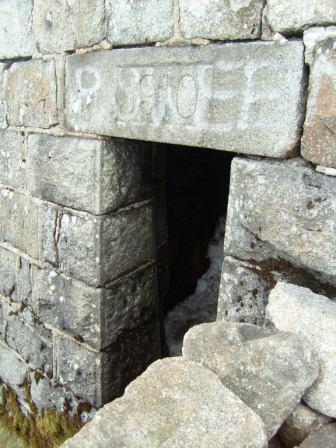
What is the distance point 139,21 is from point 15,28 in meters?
0.90

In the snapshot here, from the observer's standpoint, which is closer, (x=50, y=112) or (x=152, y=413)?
(x=152, y=413)

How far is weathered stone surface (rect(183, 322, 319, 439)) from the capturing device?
1.01m

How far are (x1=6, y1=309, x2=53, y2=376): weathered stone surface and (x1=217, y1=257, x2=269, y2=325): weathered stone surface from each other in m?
1.24

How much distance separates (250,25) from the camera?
4.68 ft

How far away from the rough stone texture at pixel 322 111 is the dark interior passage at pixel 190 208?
2.16 metres

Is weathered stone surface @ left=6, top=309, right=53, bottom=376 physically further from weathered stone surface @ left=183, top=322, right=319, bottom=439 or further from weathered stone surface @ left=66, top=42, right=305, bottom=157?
weathered stone surface @ left=183, top=322, right=319, bottom=439

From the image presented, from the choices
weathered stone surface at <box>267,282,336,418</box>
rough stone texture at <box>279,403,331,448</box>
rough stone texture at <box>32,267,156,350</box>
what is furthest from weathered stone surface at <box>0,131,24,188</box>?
rough stone texture at <box>279,403,331,448</box>

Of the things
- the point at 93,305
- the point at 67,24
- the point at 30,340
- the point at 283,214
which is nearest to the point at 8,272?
the point at 30,340

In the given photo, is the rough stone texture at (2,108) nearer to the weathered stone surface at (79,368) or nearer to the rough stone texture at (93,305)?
the rough stone texture at (93,305)

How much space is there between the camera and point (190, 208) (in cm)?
383

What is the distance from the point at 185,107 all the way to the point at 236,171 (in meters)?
0.31

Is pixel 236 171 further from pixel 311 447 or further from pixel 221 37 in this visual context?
pixel 311 447

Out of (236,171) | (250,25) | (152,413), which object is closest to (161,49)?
(250,25)

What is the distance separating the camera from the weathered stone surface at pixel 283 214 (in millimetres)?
1400
